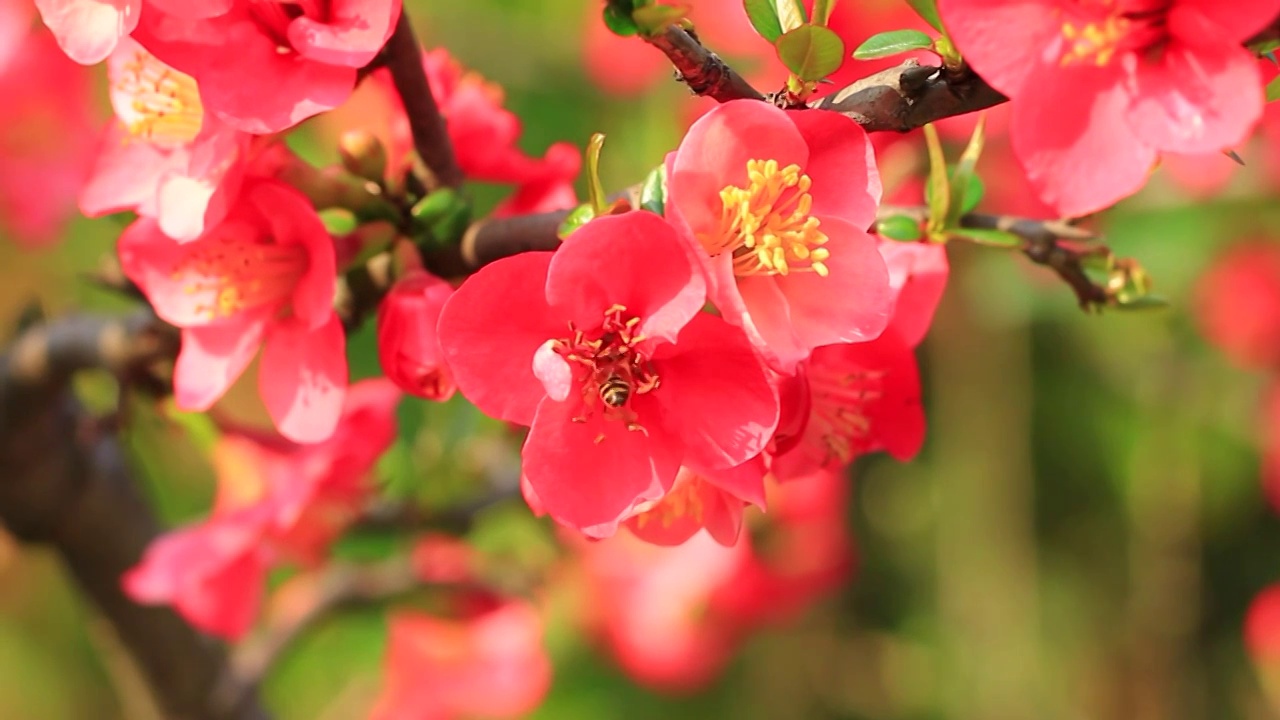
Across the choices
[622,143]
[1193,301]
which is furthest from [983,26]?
[1193,301]

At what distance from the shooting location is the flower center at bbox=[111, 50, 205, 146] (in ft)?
1.08

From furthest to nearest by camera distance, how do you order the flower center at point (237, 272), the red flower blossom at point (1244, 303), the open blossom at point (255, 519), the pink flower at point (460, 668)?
1. the red flower blossom at point (1244, 303)
2. the pink flower at point (460, 668)
3. the open blossom at point (255, 519)
4. the flower center at point (237, 272)

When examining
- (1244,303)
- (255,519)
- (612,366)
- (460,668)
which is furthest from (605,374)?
(1244,303)

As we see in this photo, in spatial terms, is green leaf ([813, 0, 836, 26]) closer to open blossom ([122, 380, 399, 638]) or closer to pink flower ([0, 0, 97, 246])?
open blossom ([122, 380, 399, 638])

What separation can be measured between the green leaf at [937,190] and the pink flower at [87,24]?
200mm

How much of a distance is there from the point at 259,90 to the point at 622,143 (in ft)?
2.36

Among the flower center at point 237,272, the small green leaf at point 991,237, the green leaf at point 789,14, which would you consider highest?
the green leaf at point 789,14

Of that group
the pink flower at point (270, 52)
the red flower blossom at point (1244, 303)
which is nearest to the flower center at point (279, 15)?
the pink flower at point (270, 52)

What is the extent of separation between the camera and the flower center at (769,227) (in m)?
0.25

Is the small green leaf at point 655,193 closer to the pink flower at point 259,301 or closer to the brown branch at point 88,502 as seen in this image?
the pink flower at point 259,301

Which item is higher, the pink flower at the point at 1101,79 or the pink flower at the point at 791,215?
the pink flower at the point at 1101,79

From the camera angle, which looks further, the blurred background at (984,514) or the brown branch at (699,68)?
the blurred background at (984,514)

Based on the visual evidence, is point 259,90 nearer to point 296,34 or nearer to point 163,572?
point 296,34

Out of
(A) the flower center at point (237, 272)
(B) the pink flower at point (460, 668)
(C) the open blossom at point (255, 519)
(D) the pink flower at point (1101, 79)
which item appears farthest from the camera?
(B) the pink flower at point (460, 668)
